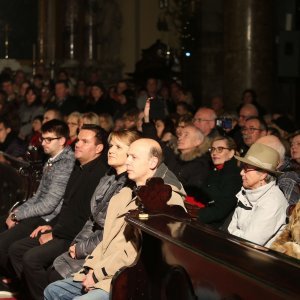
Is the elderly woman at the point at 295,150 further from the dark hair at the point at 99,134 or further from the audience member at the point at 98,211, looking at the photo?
the dark hair at the point at 99,134

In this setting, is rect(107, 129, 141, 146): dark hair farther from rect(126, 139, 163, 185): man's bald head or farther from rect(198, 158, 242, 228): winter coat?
rect(198, 158, 242, 228): winter coat

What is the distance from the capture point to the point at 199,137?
8.94m

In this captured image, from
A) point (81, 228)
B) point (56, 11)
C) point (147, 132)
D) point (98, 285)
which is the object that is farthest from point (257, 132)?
point (56, 11)

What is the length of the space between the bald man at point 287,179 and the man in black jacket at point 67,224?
1497 mm

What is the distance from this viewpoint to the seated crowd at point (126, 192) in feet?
20.4

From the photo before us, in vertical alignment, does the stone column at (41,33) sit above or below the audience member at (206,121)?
above

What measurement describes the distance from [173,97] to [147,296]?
10271 mm

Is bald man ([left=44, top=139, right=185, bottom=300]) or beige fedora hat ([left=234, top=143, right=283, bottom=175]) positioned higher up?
beige fedora hat ([left=234, top=143, right=283, bottom=175])

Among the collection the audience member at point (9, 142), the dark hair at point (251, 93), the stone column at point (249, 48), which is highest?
the stone column at point (249, 48)

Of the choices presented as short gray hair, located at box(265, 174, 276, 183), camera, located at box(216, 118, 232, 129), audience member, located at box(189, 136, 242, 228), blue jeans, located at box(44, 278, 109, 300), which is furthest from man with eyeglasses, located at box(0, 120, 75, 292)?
short gray hair, located at box(265, 174, 276, 183)

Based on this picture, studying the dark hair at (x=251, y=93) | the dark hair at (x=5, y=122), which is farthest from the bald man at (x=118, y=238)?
the dark hair at (x=251, y=93)

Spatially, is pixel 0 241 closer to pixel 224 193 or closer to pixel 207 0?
pixel 224 193

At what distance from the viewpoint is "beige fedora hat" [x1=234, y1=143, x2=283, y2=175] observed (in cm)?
623

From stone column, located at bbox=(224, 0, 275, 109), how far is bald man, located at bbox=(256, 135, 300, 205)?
721 centimetres
